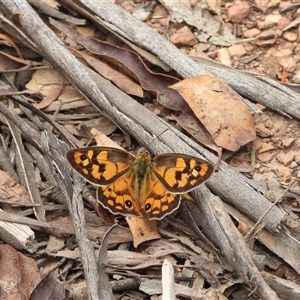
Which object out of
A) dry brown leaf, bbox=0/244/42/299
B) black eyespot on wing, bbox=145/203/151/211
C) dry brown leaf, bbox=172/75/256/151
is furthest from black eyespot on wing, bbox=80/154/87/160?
dry brown leaf, bbox=172/75/256/151

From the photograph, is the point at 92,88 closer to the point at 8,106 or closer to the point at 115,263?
the point at 8,106

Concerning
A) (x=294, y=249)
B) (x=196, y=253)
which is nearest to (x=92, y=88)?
(x=196, y=253)

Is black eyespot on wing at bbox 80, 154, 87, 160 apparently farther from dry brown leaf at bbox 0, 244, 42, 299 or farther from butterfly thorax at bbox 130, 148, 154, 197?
dry brown leaf at bbox 0, 244, 42, 299

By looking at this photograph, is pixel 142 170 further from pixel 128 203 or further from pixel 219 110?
pixel 219 110

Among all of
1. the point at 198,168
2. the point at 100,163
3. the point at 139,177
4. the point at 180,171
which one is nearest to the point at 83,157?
the point at 100,163

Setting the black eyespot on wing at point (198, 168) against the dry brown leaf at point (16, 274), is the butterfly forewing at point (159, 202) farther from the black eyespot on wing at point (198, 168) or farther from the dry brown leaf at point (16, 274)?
the dry brown leaf at point (16, 274)
